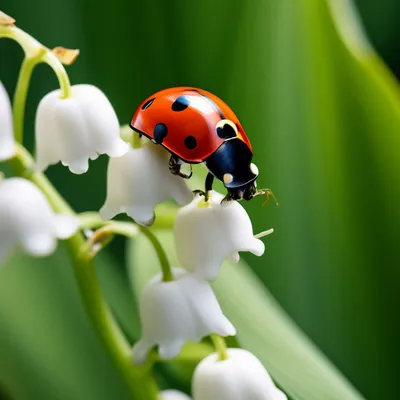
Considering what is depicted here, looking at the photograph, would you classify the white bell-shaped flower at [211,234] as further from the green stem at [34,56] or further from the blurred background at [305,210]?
the blurred background at [305,210]

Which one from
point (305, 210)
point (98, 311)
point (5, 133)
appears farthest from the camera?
point (305, 210)

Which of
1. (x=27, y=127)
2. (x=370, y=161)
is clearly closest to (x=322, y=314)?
(x=370, y=161)

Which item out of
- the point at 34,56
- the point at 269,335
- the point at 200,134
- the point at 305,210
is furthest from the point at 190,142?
the point at 305,210

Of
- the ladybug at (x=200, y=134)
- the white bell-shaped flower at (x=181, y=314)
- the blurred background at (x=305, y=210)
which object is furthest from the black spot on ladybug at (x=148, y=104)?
the blurred background at (x=305, y=210)

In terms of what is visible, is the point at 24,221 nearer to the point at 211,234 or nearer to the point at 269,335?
the point at 211,234

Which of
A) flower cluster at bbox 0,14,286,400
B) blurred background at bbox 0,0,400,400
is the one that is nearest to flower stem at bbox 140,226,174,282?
flower cluster at bbox 0,14,286,400

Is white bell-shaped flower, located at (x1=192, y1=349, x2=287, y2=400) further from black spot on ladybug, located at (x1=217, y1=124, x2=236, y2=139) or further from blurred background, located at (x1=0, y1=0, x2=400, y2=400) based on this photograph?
blurred background, located at (x1=0, y1=0, x2=400, y2=400)

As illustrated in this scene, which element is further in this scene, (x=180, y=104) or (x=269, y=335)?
(x=269, y=335)
